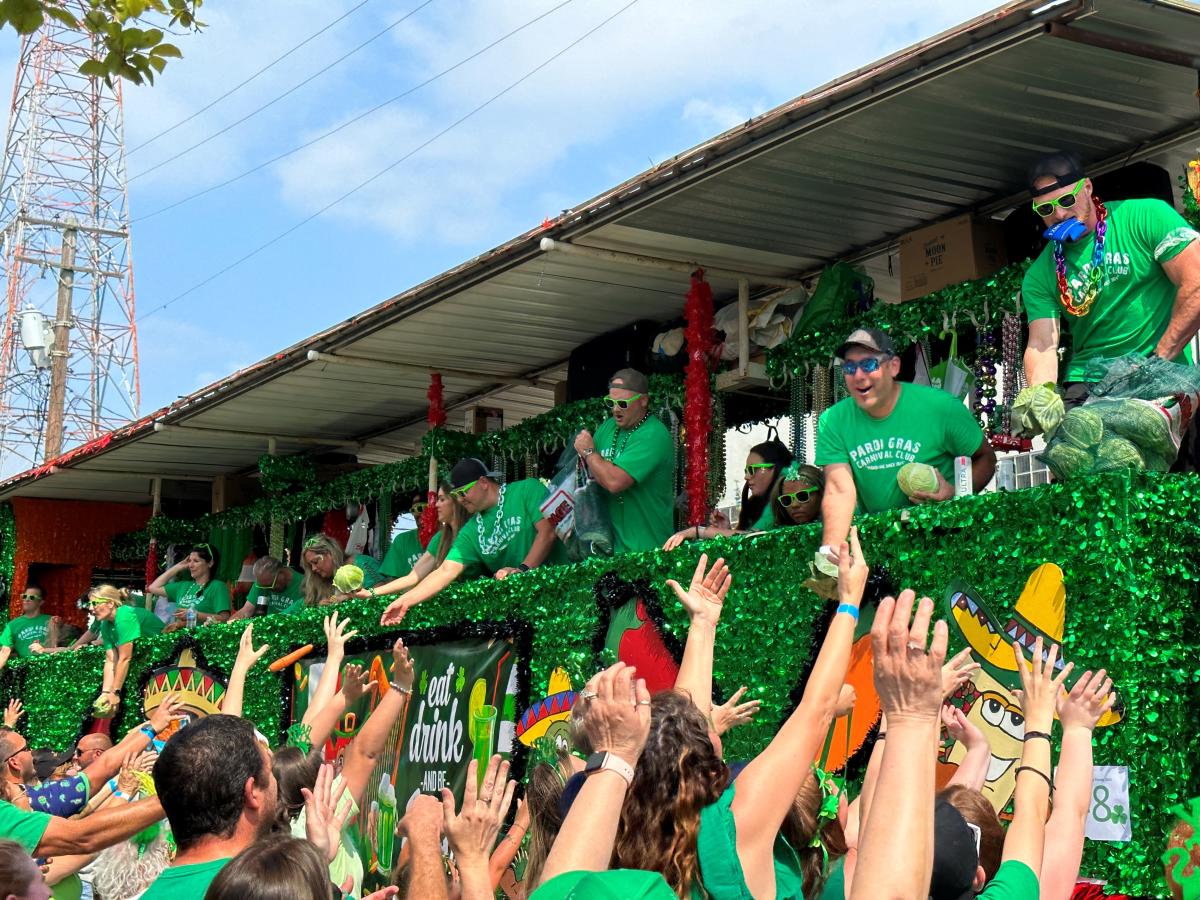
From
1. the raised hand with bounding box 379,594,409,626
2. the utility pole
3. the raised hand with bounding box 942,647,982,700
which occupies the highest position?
the utility pole

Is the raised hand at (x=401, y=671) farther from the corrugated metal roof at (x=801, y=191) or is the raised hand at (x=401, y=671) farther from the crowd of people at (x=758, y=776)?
the corrugated metal roof at (x=801, y=191)

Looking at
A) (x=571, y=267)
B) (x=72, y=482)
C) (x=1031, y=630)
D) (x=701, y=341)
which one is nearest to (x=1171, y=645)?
(x=1031, y=630)

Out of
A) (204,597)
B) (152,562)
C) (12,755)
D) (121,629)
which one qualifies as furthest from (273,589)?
(12,755)

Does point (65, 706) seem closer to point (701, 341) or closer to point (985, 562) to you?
point (701, 341)

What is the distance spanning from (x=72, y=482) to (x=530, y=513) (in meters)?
9.86

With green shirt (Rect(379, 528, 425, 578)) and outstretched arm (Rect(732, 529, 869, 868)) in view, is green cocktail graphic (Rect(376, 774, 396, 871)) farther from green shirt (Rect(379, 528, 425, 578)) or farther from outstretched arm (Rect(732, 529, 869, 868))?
outstretched arm (Rect(732, 529, 869, 868))

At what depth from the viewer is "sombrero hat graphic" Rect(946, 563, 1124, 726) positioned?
570 cm

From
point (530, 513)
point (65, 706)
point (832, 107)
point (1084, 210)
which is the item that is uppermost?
point (832, 107)

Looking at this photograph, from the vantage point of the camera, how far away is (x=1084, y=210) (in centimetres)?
686

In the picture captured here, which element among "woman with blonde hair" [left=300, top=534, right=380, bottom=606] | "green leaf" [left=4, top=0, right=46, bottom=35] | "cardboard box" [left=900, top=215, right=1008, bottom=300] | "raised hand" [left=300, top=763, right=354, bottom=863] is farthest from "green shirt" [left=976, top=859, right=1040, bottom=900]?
"woman with blonde hair" [left=300, top=534, right=380, bottom=606]

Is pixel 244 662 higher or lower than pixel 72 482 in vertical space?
lower

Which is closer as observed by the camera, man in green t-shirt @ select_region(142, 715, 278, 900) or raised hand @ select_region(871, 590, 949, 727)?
raised hand @ select_region(871, 590, 949, 727)

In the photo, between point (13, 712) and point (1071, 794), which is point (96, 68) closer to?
point (1071, 794)

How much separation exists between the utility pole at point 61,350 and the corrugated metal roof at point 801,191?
47.0 ft
